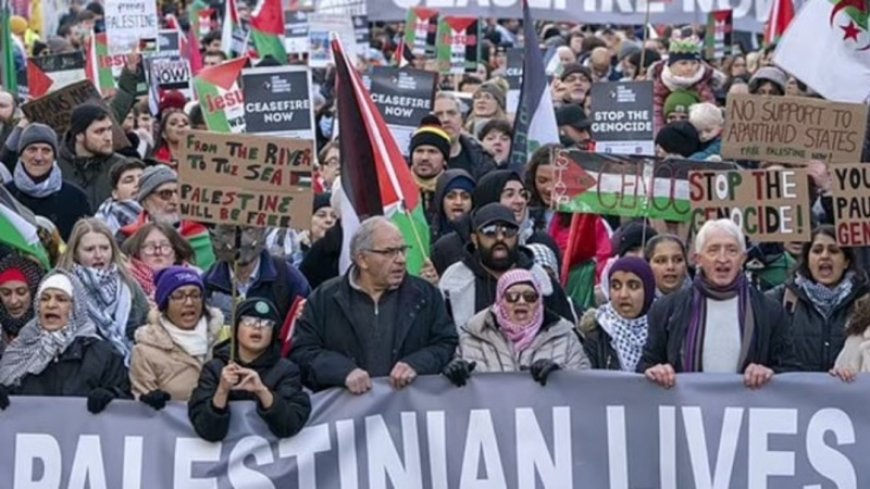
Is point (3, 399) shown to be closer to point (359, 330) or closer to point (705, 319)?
point (359, 330)

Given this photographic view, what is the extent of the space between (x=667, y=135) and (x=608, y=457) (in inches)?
171

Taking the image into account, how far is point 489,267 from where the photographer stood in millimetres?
11328

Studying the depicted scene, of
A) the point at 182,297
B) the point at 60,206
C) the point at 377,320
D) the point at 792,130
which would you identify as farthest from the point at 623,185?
the point at 60,206

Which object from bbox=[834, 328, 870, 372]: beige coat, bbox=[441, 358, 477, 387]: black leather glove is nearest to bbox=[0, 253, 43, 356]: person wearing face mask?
bbox=[441, 358, 477, 387]: black leather glove

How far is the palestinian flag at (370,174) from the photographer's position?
1219 cm

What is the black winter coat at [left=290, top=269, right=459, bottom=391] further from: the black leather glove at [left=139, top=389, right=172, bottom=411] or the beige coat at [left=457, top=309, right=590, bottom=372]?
the black leather glove at [left=139, top=389, right=172, bottom=411]

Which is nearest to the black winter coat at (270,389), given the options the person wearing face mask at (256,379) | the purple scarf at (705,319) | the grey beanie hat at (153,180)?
the person wearing face mask at (256,379)

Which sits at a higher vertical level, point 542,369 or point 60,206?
point 60,206

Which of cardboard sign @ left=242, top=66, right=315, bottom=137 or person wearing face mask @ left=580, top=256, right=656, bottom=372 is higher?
cardboard sign @ left=242, top=66, right=315, bottom=137

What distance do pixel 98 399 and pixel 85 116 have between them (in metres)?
4.41

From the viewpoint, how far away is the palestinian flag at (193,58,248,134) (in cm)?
1574

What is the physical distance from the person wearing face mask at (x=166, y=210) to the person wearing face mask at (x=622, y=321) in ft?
8.75

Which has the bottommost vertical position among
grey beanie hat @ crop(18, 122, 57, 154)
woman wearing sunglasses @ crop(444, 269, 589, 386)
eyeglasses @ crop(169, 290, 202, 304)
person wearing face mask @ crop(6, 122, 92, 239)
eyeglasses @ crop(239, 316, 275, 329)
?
woman wearing sunglasses @ crop(444, 269, 589, 386)

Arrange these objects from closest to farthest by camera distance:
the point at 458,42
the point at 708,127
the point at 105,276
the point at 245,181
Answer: the point at 245,181 → the point at 105,276 → the point at 708,127 → the point at 458,42
